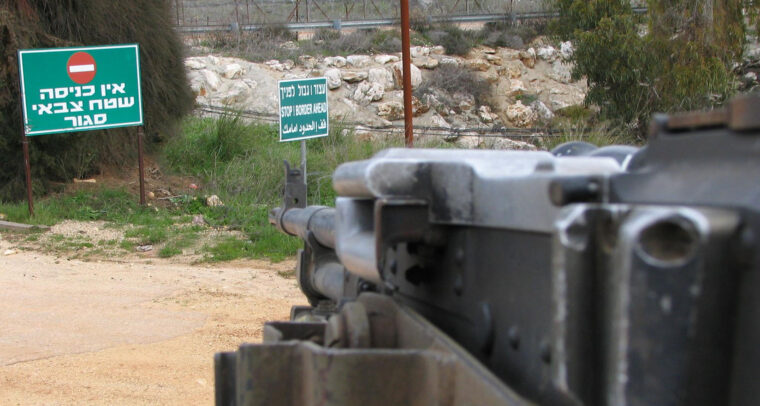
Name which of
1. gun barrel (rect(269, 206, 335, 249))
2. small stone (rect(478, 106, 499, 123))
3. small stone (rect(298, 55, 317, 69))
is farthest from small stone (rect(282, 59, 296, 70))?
gun barrel (rect(269, 206, 335, 249))

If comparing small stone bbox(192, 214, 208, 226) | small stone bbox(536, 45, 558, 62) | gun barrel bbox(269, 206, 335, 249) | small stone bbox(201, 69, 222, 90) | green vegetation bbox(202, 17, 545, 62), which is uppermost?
green vegetation bbox(202, 17, 545, 62)

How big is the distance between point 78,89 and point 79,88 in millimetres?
21

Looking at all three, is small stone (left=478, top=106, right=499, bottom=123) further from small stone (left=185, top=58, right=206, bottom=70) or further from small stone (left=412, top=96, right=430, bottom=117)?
small stone (left=185, top=58, right=206, bottom=70)

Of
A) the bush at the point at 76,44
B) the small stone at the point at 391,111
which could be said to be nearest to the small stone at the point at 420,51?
the small stone at the point at 391,111

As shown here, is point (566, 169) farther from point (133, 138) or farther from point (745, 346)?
point (133, 138)

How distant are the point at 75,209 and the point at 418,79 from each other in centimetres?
1699

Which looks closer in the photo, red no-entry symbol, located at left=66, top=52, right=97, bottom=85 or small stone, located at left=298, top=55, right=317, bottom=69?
red no-entry symbol, located at left=66, top=52, right=97, bottom=85

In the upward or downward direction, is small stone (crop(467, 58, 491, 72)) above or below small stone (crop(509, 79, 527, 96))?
above

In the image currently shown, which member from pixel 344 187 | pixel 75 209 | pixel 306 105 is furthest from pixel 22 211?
pixel 344 187

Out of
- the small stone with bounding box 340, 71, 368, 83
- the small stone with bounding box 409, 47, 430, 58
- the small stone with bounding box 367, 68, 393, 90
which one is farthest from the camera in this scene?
the small stone with bounding box 409, 47, 430, 58

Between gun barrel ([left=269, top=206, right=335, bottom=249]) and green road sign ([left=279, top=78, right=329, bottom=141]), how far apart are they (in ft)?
26.8

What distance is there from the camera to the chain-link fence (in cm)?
3462

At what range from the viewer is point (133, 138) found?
16047 mm

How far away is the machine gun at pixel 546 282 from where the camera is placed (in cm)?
95
